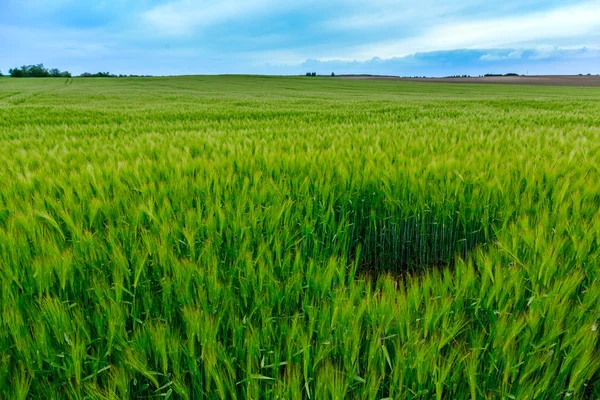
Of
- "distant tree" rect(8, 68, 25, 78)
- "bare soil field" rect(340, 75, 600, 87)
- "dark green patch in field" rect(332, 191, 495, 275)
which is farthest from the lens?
"distant tree" rect(8, 68, 25, 78)

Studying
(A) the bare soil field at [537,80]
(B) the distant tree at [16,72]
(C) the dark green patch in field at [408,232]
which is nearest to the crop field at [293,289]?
(C) the dark green patch in field at [408,232]

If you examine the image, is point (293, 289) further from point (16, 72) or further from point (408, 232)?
point (16, 72)

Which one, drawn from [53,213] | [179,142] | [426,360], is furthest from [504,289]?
[179,142]

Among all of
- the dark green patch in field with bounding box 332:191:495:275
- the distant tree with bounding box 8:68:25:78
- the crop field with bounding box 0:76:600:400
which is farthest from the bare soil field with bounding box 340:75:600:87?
the distant tree with bounding box 8:68:25:78

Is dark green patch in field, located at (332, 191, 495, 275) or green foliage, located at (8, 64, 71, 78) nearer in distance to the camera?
dark green patch in field, located at (332, 191, 495, 275)

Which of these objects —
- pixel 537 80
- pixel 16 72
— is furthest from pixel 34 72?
pixel 537 80

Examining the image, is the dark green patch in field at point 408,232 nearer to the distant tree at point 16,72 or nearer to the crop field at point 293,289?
the crop field at point 293,289

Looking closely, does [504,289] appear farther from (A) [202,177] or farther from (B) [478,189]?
(A) [202,177]

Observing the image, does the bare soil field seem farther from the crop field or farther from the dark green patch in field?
the crop field

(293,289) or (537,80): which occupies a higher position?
(537,80)

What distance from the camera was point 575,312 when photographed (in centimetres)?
79

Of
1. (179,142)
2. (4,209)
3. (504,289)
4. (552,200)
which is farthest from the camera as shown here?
(179,142)

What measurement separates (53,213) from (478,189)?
6.02ft

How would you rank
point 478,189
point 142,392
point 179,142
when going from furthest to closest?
point 179,142 → point 478,189 → point 142,392
